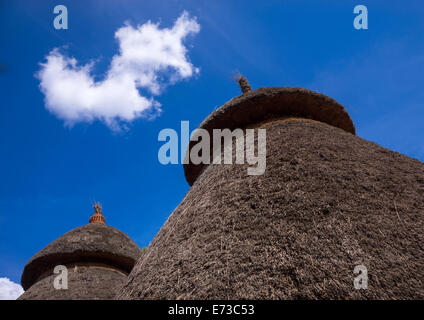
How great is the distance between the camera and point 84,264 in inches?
323

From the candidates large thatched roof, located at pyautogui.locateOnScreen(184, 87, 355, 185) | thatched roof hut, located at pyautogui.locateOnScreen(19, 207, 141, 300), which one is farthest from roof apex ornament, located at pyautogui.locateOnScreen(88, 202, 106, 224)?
large thatched roof, located at pyautogui.locateOnScreen(184, 87, 355, 185)

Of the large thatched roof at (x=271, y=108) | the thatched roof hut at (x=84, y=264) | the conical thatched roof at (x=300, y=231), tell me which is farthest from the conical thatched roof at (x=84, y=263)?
the large thatched roof at (x=271, y=108)

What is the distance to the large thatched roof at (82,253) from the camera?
8.19 m

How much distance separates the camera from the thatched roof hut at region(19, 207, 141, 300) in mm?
7188

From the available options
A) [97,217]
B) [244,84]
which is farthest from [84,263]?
[244,84]

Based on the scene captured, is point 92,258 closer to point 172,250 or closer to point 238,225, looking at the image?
point 172,250

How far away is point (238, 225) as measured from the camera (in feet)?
10.2

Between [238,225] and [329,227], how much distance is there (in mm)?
878

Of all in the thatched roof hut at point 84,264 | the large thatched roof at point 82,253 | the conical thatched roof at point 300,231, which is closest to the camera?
the conical thatched roof at point 300,231

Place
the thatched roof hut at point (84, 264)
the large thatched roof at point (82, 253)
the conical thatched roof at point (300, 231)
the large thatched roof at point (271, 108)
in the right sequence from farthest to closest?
the large thatched roof at point (82, 253) < the thatched roof hut at point (84, 264) < the large thatched roof at point (271, 108) < the conical thatched roof at point (300, 231)

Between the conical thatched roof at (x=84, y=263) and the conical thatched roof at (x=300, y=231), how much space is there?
4179mm

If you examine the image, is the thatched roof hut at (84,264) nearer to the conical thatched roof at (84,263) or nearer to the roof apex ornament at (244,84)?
the conical thatched roof at (84,263)

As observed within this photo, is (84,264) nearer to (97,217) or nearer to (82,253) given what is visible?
(82,253)

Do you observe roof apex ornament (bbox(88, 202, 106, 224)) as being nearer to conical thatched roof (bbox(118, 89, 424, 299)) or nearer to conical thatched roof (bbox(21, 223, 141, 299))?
conical thatched roof (bbox(21, 223, 141, 299))
